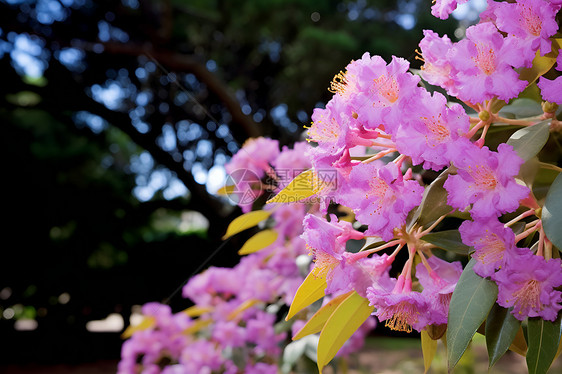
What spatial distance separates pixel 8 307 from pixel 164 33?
11.8 feet

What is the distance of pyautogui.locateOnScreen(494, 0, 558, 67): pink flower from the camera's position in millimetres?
344

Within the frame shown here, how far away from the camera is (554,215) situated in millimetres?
312

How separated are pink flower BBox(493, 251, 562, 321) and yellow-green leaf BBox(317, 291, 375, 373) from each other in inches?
5.4

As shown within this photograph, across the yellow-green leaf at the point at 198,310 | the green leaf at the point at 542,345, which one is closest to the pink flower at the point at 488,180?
the green leaf at the point at 542,345

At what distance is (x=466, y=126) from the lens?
13.6 inches

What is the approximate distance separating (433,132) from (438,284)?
0.49 ft

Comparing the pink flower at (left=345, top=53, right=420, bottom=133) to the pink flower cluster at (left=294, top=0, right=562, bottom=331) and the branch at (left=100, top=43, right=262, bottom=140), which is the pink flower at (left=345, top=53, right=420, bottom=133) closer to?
the pink flower cluster at (left=294, top=0, right=562, bottom=331)

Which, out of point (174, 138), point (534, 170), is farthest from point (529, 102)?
point (174, 138)

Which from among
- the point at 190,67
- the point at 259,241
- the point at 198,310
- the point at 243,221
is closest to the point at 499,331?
the point at 243,221

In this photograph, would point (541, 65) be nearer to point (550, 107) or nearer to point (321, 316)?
point (550, 107)

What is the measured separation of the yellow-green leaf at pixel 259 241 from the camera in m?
0.86

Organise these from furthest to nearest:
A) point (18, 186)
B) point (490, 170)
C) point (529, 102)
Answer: point (18, 186)
point (529, 102)
point (490, 170)

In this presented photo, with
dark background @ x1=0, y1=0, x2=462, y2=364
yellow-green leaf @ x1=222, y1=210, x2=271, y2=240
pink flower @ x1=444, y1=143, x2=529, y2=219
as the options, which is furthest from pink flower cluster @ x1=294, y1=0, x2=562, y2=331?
dark background @ x1=0, y1=0, x2=462, y2=364

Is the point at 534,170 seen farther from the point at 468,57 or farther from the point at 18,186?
the point at 18,186
